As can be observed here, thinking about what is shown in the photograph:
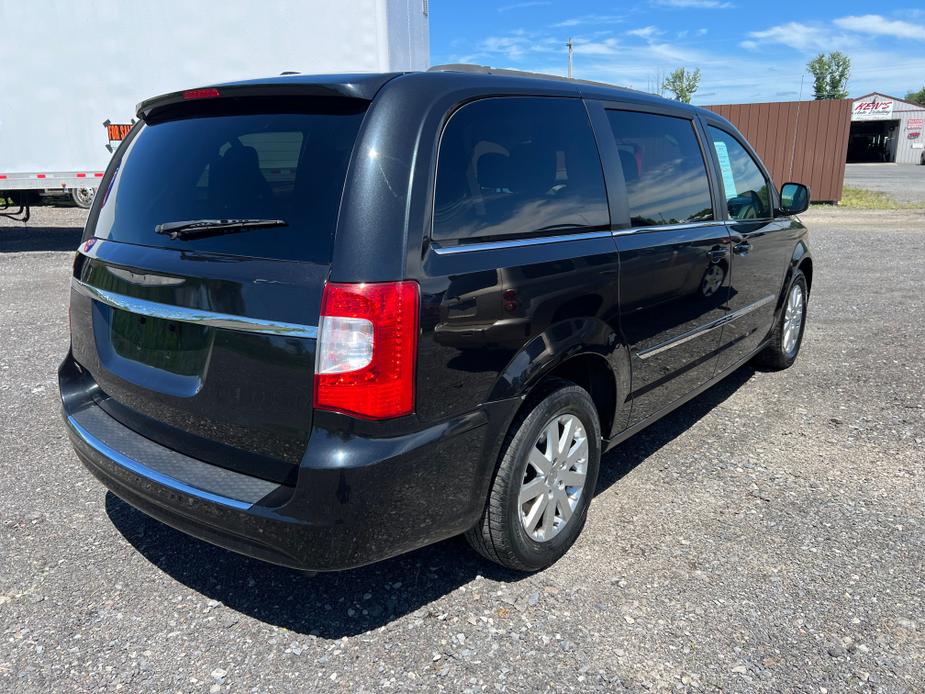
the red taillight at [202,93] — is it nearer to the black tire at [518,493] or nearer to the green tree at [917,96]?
the black tire at [518,493]

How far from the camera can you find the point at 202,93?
2.49 m

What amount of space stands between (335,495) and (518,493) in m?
0.78

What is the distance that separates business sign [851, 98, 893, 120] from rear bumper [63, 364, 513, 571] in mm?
64804

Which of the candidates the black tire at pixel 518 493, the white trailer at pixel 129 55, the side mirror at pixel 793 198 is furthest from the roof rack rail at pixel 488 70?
the white trailer at pixel 129 55

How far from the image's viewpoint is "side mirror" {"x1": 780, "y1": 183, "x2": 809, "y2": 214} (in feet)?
15.3

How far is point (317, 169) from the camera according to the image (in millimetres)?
2166

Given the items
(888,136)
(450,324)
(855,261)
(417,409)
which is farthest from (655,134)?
(888,136)

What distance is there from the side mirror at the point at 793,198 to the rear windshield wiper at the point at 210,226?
12.4 ft

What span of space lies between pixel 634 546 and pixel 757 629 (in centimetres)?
61

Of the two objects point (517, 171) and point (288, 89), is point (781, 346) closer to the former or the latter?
point (517, 171)

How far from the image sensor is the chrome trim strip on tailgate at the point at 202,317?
2.05 meters

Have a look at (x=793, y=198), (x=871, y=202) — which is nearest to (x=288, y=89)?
(x=793, y=198)

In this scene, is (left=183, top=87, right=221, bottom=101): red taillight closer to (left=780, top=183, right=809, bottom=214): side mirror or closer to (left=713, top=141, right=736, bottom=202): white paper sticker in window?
(left=713, top=141, right=736, bottom=202): white paper sticker in window

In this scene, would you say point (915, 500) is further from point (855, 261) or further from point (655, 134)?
point (855, 261)
